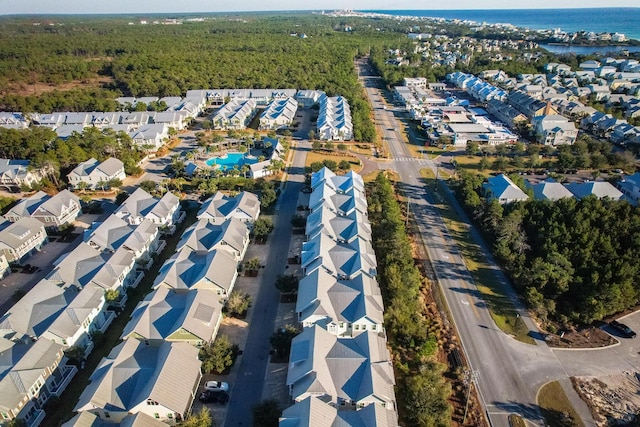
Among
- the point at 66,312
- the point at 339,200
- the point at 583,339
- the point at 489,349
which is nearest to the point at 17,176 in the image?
the point at 66,312

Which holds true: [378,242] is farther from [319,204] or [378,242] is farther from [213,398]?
[213,398]

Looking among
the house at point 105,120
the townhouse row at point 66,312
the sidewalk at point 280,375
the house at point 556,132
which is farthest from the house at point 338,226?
the house at point 105,120

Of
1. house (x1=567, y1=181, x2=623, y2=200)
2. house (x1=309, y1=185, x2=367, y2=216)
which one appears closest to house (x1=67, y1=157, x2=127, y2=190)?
house (x1=309, y1=185, x2=367, y2=216)

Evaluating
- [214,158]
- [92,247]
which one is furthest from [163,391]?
[214,158]

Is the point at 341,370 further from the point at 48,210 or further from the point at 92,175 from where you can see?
the point at 92,175

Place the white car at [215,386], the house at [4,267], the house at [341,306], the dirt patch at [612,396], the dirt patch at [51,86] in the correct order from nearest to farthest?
the dirt patch at [612,396] < the white car at [215,386] < the house at [341,306] < the house at [4,267] < the dirt patch at [51,86]

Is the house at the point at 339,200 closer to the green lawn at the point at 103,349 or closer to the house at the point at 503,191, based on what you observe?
the house at the point at 503,191
